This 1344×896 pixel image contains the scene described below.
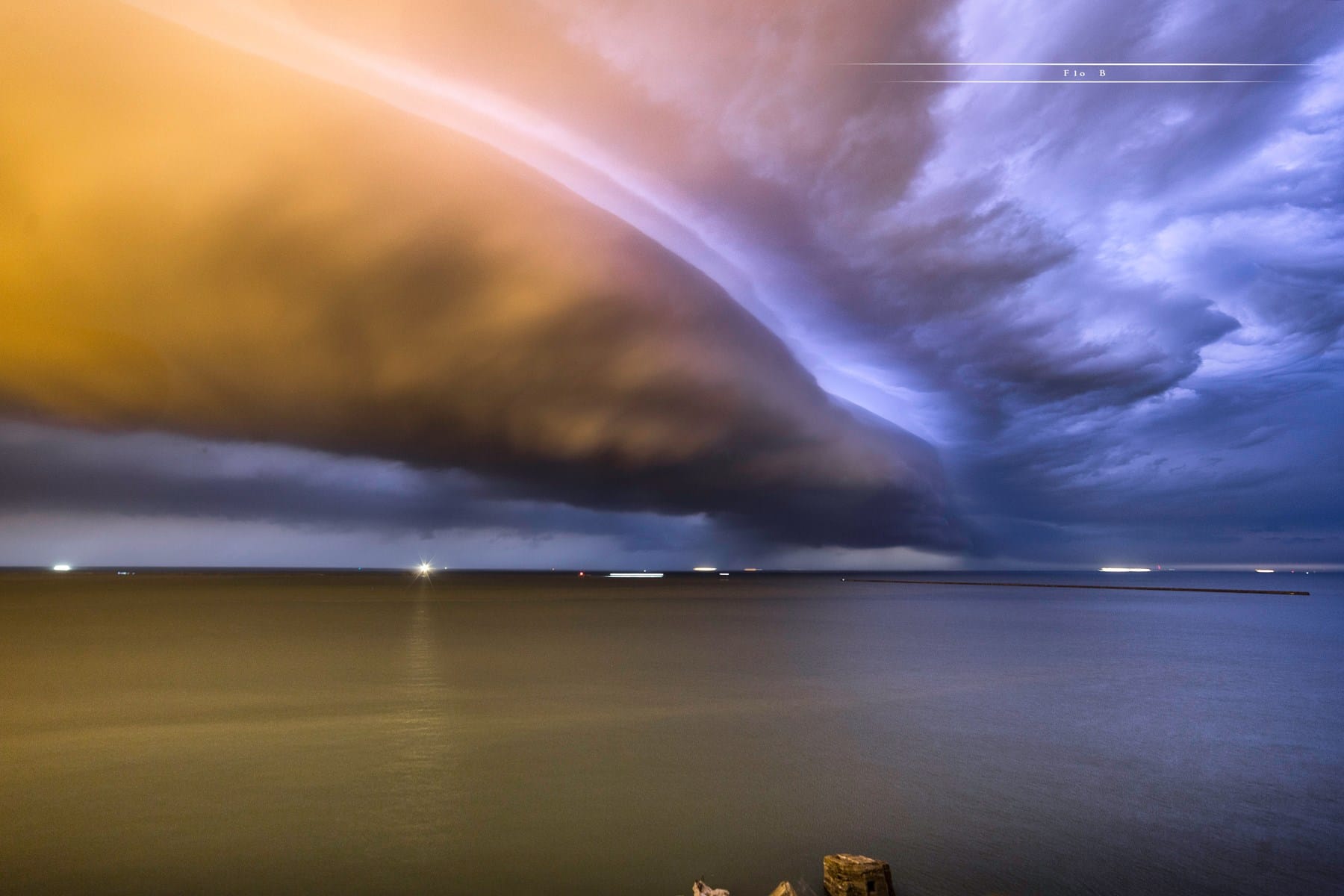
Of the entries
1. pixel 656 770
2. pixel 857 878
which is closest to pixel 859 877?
pixel 857 878

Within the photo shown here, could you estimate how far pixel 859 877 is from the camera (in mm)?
13195

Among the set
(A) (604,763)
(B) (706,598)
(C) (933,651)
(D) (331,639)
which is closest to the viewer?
(A) (604,763)

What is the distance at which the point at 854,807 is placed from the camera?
19.8m

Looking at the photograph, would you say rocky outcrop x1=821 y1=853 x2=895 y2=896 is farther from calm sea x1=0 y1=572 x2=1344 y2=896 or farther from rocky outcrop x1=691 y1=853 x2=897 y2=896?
calm sea x1=0 y1=572 x2=1344 y2=896

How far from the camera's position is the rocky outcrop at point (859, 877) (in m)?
13.2

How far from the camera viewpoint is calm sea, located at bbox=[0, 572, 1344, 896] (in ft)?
51.8

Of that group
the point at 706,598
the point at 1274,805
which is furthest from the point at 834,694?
the point at 706,598

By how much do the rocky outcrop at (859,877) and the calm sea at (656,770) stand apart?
6.33ft

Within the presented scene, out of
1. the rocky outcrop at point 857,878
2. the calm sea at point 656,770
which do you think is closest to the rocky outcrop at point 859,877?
the rocky outcrop at point 857,878

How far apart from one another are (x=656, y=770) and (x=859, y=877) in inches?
436

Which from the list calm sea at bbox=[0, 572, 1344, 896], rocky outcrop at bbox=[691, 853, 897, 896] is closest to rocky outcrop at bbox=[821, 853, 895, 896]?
rocky outcrop at bbox=[691, 853, 897, 896]

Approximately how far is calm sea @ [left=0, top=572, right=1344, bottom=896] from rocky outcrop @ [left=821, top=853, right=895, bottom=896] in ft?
6.33

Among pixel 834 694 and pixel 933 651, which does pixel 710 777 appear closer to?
pixel 834 694

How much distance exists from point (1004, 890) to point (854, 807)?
537cm
